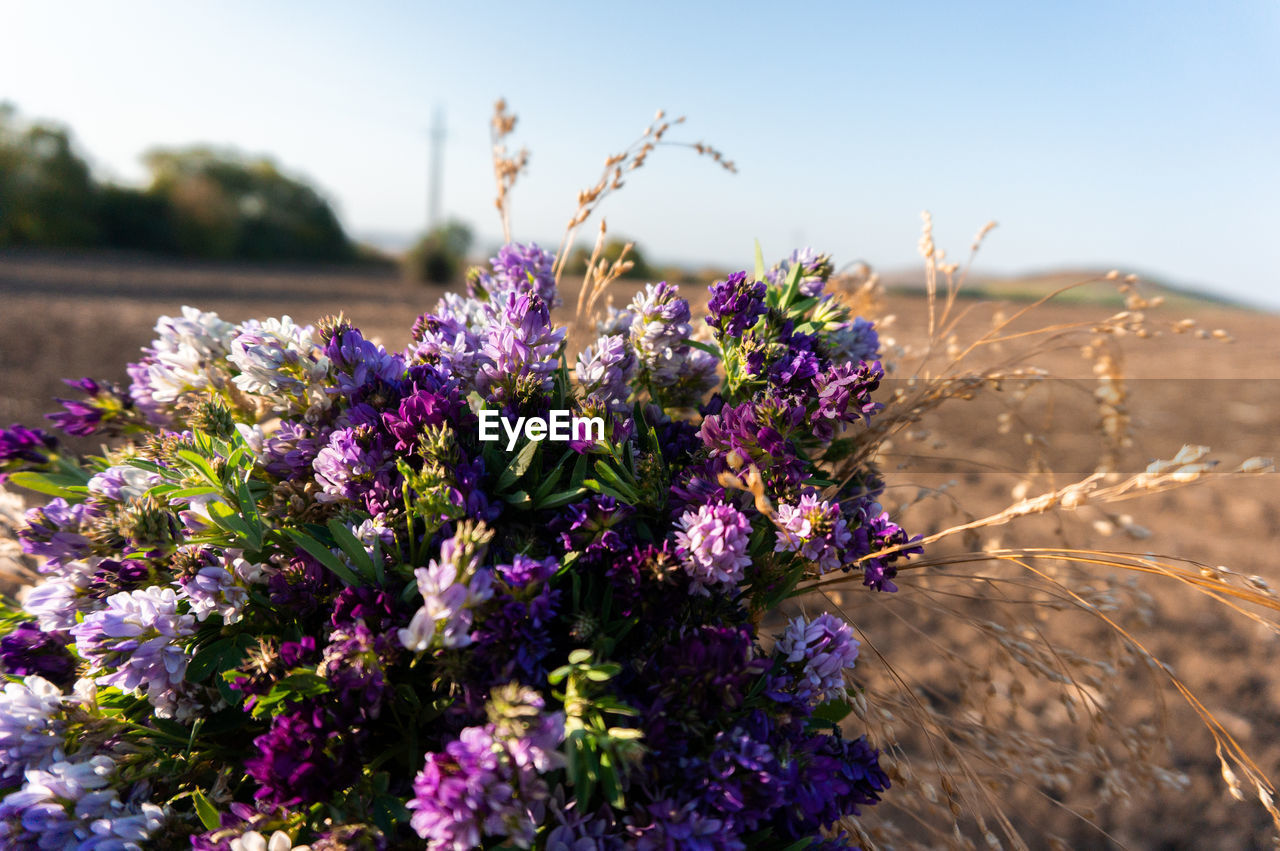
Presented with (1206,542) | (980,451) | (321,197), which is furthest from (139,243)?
(1206,542)

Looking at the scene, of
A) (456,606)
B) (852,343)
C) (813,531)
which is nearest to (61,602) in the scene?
(456,606)

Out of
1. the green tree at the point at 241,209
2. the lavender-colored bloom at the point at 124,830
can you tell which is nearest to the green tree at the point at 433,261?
the green tree at the point at 241,209

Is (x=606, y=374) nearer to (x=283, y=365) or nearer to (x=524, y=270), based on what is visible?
(x=524, y=270)

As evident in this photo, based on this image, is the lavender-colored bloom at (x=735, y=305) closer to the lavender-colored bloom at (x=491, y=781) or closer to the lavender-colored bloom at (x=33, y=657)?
the lavender-colored bloom at (x=491, y=781)

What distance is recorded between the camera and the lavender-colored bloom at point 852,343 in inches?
49.9

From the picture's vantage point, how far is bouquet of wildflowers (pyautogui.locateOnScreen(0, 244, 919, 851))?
811mm

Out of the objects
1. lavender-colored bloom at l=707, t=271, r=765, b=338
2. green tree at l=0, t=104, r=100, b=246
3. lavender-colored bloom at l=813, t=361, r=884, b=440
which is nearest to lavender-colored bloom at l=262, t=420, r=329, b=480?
lavender-colored bloom at l=707, t=271, r=765, b=338

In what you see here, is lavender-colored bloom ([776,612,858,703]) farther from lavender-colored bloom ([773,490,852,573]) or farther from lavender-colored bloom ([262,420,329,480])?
lavender-colored bloom ([262,420,329,480])

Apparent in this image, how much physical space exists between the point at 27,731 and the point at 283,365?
584mm

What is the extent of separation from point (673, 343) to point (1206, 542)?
14.5 ft

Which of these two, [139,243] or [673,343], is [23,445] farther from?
[139,243]

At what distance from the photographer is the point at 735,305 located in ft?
3.74

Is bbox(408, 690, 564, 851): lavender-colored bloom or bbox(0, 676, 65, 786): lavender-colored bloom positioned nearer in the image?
bbox(408, 690, 564, 851): lavender-colored bloom

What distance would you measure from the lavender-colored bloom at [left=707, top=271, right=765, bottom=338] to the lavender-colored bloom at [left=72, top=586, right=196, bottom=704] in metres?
0.88
